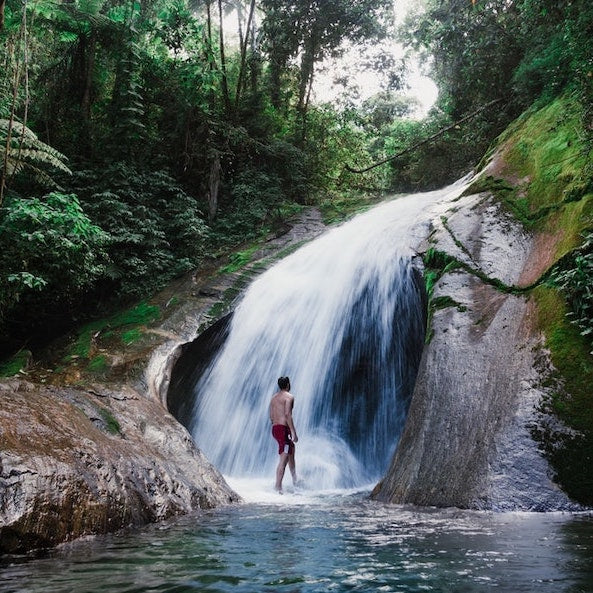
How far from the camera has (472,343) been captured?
21.2 feet

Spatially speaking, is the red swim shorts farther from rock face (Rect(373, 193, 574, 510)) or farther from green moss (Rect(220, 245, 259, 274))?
green moss (Rect(220, 245, 259, 274))

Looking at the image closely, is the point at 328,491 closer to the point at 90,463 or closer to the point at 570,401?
the point at 570,401

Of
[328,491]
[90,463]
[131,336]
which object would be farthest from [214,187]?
[90,463]

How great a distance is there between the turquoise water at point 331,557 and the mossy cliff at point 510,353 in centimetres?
54

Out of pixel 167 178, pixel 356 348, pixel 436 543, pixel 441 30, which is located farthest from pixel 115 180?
pixel 436 543

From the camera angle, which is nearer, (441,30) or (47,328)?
(47,328)

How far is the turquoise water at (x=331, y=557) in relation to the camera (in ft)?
7.86

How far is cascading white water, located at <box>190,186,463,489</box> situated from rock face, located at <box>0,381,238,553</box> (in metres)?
2.96

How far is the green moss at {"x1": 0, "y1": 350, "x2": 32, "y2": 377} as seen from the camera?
9.31m

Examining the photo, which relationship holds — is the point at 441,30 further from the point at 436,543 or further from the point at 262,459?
the point at 436,543

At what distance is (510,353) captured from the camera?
5.95 m

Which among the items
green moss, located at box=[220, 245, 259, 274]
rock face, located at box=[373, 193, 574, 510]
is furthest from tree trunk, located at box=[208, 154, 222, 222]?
rock face, located at box=[373, 193, 574, 510]

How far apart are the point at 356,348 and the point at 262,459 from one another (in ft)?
8.99

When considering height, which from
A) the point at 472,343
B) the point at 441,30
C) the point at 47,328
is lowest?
the point at 472,343
